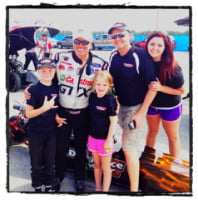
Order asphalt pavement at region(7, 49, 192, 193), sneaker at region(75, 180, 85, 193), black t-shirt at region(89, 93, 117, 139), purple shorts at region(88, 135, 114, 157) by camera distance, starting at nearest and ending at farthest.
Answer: black t-shirt at region(89, 93, 117, 139) < purple shorts at region(88, 135, 114, 157) < asphalt pavement at region(7, 49, 192, 193) < sneaker at region(75, 180, 85, 193)

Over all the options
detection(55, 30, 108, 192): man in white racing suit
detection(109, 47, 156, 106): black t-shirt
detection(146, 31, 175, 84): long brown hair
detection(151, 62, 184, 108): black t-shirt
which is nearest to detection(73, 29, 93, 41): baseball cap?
detection(55, 30, 108, 192): man in white racing suit

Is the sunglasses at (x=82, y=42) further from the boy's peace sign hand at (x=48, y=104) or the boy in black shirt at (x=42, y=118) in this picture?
the boy's peace sign hand at (x=48, y=104)

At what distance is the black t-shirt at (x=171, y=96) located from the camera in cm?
242

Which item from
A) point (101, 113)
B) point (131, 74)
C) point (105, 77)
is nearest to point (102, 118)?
point (101, 113)

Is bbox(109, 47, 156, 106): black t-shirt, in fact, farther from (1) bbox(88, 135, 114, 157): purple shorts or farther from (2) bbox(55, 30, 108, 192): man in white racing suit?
(1) bbox(88, 135, 114, 157): purple shorts

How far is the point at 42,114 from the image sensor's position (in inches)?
95.1

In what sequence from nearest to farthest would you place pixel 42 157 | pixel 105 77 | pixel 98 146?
pixel 105 77, pixel 98 146, pixel 42 157

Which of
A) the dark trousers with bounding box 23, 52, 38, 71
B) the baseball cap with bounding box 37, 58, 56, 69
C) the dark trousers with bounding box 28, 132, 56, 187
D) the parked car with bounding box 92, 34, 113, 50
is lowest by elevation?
the dark trousers with bounding box 28, 132, 56, 187

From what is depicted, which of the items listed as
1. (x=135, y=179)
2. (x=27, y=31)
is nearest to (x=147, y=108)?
(x=135, y=179)

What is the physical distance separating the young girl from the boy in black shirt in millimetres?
386

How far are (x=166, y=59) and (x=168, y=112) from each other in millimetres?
537

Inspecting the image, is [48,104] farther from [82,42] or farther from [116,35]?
[116,35]

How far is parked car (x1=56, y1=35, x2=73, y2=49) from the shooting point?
7.95ft

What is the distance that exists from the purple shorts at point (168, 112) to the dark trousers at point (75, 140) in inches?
26.9
